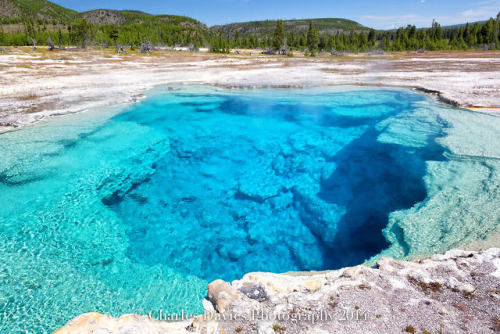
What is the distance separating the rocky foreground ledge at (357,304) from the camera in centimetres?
271

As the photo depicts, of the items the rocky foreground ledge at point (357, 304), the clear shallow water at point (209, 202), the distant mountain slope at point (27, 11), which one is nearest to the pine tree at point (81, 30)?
the clear shallow water at point (209, 202)

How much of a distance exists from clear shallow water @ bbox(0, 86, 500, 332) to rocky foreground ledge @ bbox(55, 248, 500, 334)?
1.18 metres

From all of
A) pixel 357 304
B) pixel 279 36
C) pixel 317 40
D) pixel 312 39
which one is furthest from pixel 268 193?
pixel 317 40

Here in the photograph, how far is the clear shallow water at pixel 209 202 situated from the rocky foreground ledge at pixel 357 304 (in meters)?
1.18

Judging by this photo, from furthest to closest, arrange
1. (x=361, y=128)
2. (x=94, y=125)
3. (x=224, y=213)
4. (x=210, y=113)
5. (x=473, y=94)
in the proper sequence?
(x=210, y=113) < (x=473, y=94) < (x=361, y=128) < (x=94, y=125) < (x=224, y=213)

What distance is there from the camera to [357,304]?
298cm

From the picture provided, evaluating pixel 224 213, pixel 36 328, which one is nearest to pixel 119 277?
pixel 36 328

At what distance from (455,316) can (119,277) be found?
4.84 m

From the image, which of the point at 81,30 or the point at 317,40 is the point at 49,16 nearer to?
the point at 81,30

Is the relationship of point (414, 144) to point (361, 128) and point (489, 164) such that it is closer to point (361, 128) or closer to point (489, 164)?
point (489, 164)

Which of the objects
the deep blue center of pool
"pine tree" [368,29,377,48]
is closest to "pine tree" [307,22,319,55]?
"pine tree" [368,29,377,48]

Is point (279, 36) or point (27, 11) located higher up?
point (27, 11)

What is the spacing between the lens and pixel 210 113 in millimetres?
15141

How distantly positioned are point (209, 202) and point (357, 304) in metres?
5.15
